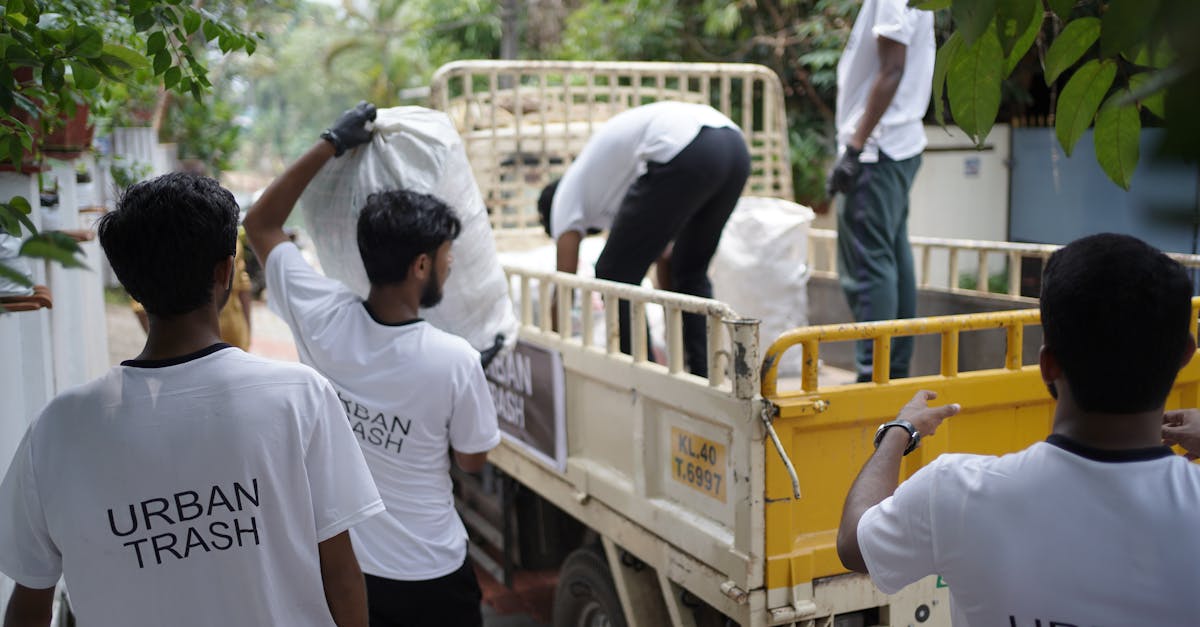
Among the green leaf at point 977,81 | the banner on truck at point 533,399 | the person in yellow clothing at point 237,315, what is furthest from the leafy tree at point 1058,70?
the person in yellow clothing at point 237,315

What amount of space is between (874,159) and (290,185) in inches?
79.2

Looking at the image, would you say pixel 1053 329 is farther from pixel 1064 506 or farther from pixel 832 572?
pixel 832 572

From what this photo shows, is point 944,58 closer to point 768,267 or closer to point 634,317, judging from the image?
point 634,317

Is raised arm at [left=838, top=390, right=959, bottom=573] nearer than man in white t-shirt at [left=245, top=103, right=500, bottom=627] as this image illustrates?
Yes

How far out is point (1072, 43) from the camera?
1.35 m

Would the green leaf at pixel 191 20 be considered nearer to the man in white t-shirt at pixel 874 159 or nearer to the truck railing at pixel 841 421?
the truck railing at pixel 841 421

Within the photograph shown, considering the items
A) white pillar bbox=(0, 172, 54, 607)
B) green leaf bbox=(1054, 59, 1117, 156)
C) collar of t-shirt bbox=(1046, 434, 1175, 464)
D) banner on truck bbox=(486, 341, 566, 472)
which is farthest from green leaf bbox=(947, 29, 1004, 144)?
white pillar bbox=(0, 172, 54, 607)

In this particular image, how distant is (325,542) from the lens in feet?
5.18

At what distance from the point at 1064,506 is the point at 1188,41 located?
785 millimetres

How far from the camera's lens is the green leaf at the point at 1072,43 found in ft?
4.34

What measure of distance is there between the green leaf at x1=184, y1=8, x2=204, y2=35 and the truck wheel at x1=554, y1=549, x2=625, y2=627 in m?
1.91

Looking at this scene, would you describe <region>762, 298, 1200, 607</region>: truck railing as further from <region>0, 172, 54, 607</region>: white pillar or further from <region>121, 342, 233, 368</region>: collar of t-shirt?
<region>0, 172, 54, 607</region>: white pillar

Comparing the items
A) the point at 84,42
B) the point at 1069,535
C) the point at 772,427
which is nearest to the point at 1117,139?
the point at 1069,535

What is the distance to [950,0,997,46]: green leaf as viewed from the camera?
38.9 inches
